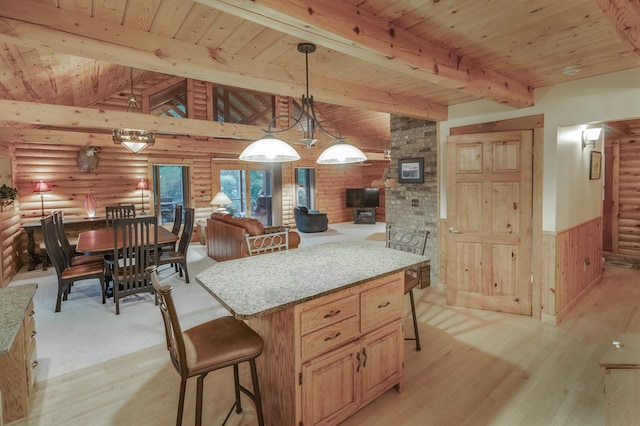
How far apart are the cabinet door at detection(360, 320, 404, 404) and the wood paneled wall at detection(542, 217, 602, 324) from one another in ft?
7.09

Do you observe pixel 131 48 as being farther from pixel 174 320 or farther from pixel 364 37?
pixel 174 320

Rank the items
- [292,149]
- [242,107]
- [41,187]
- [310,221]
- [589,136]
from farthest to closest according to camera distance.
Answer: [310,221], [242,107], [41,187], [589,136], [292,149]

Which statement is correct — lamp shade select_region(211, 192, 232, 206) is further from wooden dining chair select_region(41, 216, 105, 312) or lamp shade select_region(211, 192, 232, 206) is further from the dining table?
wooden dining chair select_region(41, 216, 105, 312)

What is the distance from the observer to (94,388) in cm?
240

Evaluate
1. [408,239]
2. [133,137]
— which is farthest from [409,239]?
[133,137]

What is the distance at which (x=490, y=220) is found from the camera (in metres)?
3.66

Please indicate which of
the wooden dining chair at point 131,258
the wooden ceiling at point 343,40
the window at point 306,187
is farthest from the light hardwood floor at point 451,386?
the window at point 306,187

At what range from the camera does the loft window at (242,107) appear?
313 inches

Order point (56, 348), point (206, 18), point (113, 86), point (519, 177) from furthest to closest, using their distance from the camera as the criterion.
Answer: point (113, 86) < point (519, 177) < point (56, 348) < point (206, 18)

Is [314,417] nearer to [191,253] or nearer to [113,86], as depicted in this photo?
[191,253]

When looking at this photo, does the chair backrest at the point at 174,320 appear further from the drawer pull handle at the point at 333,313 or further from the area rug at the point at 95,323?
the area rug at the point at 95,323

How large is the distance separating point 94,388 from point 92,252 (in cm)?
171

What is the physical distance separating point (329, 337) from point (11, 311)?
1750 millimetres

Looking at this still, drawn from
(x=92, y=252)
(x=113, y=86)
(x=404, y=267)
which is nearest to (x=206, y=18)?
(x=404, y=267)
